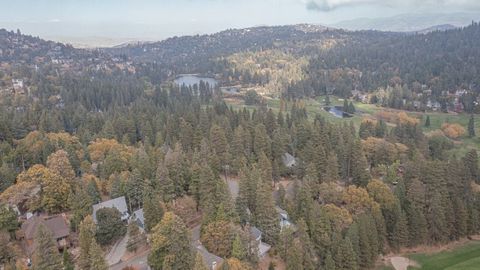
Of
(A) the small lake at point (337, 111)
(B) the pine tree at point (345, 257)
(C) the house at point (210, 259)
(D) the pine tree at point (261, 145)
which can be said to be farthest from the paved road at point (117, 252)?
(A) the small lake at point (337, 111)

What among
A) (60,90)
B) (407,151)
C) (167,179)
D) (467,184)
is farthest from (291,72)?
(167,179)

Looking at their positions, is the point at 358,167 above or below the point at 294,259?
above

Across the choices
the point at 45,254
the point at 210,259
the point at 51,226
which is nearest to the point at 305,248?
the point at 210,259

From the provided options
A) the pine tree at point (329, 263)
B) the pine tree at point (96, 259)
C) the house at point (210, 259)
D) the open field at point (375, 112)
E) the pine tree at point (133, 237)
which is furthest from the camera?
the open field at point (375, 112)

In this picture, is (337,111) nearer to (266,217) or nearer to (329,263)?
(266,217)

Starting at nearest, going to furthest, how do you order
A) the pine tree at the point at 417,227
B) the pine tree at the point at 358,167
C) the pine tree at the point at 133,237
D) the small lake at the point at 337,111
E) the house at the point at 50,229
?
1. the pine tree at the point at 133,237
2. the house at the point at 50,229
3. the pine tree at the point at 417,227
4. the pine tree at the point at 358,167
5. the small lake at the point at 337,111

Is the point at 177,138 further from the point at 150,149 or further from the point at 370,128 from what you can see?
the point at 370,128

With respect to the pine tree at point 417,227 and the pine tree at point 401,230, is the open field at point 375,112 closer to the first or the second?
the pine tree at point 417,227

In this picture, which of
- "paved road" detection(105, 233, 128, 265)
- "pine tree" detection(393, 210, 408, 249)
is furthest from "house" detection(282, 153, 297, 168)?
"paved road" detection(105, 233, 128, 265)
